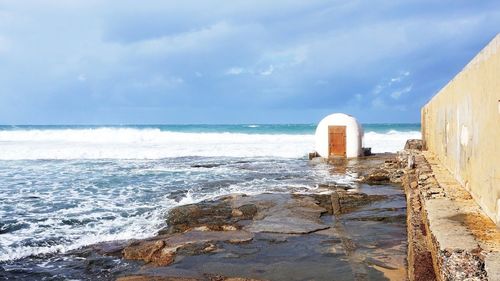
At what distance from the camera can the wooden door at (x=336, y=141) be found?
22473 millimetres

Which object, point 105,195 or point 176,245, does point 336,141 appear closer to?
point 105,195

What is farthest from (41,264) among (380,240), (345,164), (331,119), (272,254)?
(331,119)

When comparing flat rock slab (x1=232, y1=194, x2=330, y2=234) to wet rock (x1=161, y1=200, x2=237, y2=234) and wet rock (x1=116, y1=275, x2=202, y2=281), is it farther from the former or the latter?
wet rock (x1=116, y1=275, x2=202, y2=281)

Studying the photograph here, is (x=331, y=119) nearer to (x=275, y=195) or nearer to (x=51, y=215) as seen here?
(x=275, y=195)

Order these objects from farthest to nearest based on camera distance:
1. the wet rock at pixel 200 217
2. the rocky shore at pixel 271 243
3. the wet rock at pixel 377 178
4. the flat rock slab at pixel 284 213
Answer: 1. the wet rock at pixel 377 178
2. the wet rock at pixel 200 217
3. the flat rock slab at pixel 284 213
4. the rocky shore at pixel 271 243

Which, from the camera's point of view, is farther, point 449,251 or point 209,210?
point 209,210

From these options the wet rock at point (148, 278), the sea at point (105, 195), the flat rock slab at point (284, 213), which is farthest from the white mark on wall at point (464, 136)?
the sea at point (105, 195)

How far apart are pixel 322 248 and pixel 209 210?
3.57 m

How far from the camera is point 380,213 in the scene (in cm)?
928

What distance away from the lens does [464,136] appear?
5746mm

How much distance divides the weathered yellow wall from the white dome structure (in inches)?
621

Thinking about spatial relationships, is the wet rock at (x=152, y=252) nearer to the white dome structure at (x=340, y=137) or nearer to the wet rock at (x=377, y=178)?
the wet rock at (x=377, y=178)

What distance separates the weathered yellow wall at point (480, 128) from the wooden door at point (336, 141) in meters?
15.9

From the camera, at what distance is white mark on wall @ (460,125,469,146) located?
18.1ft
